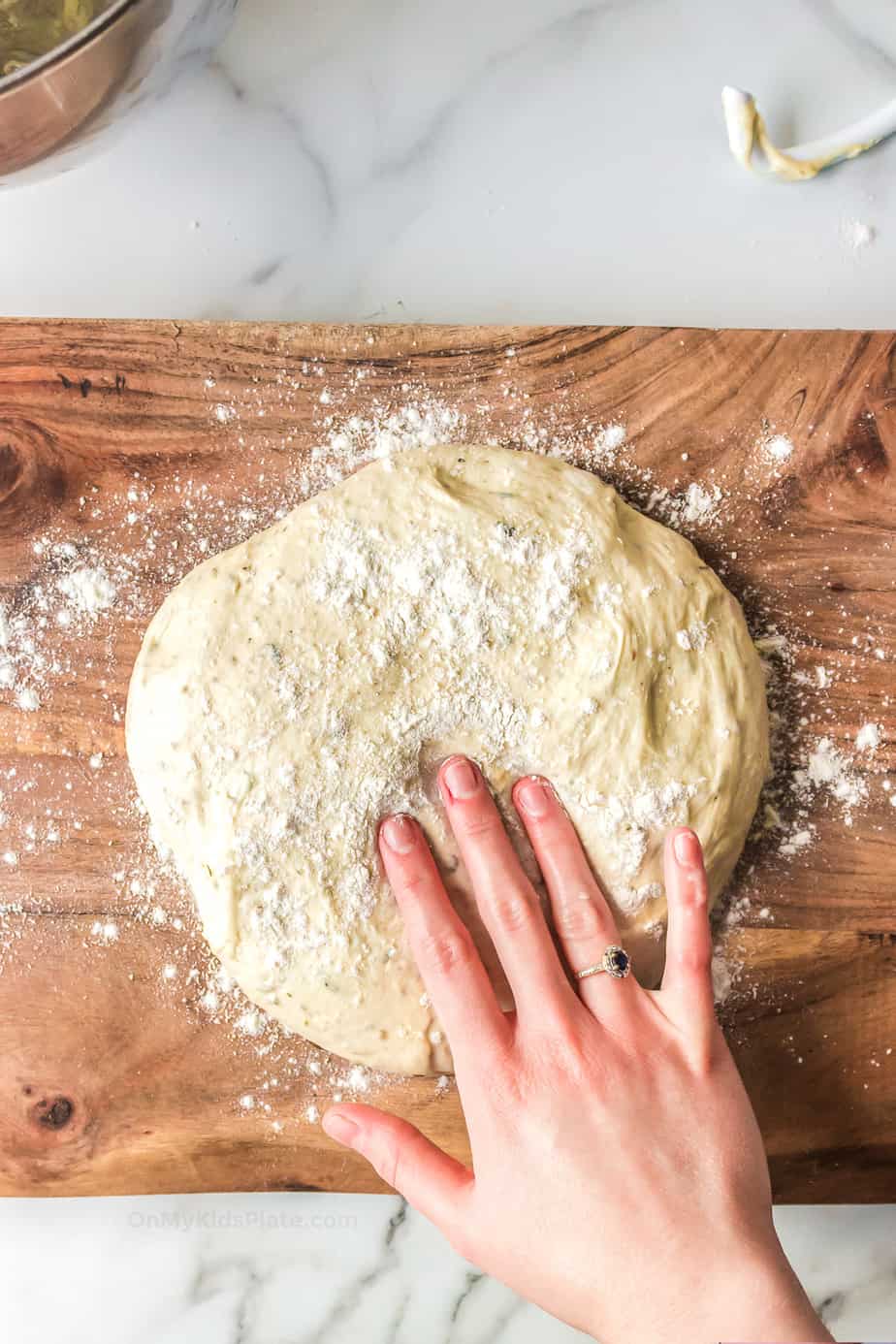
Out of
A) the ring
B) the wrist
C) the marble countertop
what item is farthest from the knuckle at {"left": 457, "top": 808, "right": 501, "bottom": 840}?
the marble countertop

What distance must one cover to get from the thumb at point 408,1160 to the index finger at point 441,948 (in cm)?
10

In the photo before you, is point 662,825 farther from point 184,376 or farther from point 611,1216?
point 184,376

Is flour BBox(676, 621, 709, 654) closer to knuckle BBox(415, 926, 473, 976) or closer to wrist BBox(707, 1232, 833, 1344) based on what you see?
knuckle BBox(415, 926, 473, 976)

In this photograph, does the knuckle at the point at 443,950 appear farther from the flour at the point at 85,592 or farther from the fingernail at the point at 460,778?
the flour at the point at 85,592

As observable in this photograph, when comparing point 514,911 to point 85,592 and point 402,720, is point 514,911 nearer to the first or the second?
point 402,720

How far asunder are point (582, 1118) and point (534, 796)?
0.29 m

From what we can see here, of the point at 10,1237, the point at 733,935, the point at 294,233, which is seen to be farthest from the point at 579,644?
the point at 10,1237

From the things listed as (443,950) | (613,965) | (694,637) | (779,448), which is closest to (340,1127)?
(443,950)

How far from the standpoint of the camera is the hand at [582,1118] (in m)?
0.91

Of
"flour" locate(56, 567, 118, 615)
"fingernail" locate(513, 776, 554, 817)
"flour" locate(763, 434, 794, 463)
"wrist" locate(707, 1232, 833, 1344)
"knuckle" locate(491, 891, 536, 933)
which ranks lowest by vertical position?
"wrist" locate(707, 1232, 833, 1344)

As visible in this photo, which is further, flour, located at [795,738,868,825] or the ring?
flour, located at [795,738,868,825]

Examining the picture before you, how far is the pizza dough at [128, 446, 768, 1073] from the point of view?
1.03 meters

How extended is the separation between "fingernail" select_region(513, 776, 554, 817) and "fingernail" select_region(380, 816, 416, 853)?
0.36 feet

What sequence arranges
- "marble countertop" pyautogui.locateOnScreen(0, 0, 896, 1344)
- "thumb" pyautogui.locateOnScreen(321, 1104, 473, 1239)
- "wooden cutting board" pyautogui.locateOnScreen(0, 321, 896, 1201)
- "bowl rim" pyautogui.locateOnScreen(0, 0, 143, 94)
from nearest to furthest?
"bowl rim" pyautogui.locateOnScreen(0, 0, 143, 94) < "thumb" pyautogui.locateOnScreen(321, 1104, 473, 1239) < "wooden cutting board" pyautogui.locateOnScreen(0, 321, 896, 1201) < "marble countertop" pyautogui.locateOnScreen(0, 0, 896, 1344)
